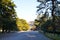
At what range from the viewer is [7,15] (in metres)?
64.4

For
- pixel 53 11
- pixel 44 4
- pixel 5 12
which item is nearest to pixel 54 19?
pixel 53 11

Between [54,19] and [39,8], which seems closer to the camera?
[54,19]

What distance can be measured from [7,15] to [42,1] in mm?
17510

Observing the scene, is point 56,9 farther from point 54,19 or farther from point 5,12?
point 5,12

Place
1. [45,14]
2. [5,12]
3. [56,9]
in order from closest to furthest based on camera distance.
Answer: [56,9]
[45,14]
[5,12]

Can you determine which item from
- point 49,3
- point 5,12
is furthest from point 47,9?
point 5,12

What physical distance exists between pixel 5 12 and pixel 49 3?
2009 cm

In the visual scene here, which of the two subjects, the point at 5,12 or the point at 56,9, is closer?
the point at 56,9

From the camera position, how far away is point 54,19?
46.3 m

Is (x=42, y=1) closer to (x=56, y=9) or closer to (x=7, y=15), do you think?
(x=56, y=9)

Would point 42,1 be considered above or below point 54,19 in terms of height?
above

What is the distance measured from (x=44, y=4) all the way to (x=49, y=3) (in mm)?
2681

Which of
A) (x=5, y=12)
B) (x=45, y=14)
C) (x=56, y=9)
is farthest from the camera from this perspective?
(x=5, y=12)

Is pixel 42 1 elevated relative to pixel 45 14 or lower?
elevated
